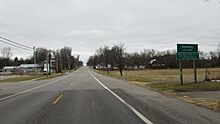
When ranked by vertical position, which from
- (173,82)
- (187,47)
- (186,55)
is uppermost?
(187,47)

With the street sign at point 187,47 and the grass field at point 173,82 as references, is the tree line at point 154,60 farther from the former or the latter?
the street sign at point 187,47

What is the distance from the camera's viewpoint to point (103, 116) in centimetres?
988

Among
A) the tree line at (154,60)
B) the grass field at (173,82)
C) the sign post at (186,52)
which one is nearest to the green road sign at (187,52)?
the sign post at (186,52)

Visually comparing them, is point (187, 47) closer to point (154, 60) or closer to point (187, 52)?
point (187, 52)

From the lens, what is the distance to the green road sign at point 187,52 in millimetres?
25578

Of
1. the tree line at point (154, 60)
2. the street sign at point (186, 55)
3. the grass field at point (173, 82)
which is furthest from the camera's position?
the tree line at point (154, 60)

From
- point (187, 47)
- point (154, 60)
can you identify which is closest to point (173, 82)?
point (187, 47)

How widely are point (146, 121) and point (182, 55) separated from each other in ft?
58.1

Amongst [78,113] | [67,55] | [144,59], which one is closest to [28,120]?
[78,113]

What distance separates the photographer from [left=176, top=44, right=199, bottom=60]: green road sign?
25578mm

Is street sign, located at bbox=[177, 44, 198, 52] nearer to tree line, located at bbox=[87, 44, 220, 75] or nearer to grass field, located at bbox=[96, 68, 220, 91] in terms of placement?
grass field, located at bbox=[96, 68, 220, 91]

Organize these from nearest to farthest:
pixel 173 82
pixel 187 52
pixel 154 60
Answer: pixel 187 52, pixel 173 82, pixel 154 60

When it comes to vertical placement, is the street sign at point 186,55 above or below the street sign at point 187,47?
below

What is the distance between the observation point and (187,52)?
25.9 meters
